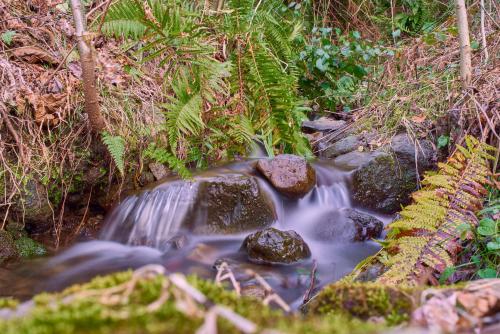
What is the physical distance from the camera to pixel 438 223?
2586 millimetres

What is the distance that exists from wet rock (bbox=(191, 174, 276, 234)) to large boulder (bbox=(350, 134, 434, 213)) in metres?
1.26

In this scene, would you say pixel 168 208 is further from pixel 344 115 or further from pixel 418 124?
pixel 344 115

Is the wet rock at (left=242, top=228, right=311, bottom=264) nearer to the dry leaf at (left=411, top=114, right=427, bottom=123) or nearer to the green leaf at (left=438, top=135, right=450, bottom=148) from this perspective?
the green leaf at (left=438, top=135, right=450, bottom=148)

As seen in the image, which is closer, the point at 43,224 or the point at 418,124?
the point at 43,224

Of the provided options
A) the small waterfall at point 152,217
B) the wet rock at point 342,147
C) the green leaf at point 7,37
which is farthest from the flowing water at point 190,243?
the green leaf at point 7,37

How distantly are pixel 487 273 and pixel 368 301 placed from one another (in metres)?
1.55

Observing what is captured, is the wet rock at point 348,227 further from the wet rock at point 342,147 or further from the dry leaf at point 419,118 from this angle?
the dry leaf at point 419,118

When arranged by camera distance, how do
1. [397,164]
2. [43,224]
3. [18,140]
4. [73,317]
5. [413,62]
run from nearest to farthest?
[73,317]
[18,140]
[43,224]
[397,164]
[413,62]

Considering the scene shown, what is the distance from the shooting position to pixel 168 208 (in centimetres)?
409

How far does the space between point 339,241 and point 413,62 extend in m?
3.39

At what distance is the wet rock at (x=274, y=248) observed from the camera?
3504mm

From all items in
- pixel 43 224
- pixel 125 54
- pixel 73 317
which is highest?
pixel 125 54

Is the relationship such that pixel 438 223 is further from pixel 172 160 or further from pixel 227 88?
pixel 227 88

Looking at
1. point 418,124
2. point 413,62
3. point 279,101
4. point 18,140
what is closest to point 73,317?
point 18,140
